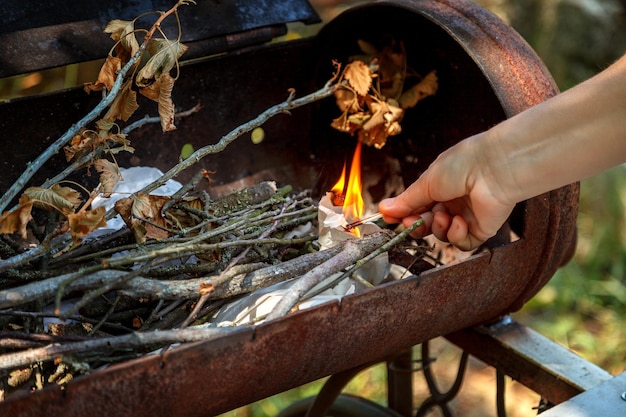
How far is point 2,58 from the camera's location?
4.99 ft

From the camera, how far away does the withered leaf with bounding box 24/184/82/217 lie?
1212 millimetres

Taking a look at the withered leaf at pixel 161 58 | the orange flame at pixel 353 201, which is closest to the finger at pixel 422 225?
the orange flame at pixel 353 201

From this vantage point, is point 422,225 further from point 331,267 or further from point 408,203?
point 331,267

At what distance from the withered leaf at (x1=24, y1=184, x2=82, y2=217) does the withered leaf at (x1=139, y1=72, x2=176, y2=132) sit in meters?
0.24

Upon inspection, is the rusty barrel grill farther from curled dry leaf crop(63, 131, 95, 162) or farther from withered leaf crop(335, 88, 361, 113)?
curled dry leaf crop(63, 131, 95, 162)

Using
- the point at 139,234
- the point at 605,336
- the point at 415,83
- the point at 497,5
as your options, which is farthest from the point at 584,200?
the point at 139,234

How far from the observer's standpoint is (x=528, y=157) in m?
1.24

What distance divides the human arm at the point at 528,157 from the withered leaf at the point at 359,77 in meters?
0.38

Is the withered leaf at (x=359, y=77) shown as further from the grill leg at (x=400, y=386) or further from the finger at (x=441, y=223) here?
the grill leg at (x=400, y=386)

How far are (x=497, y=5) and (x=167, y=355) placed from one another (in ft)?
11.3

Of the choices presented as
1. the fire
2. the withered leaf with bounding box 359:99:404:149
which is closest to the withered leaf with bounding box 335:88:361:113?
the withered leaf with bounding box 359:99:404:149

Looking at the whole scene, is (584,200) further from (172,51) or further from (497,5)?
(172,51)

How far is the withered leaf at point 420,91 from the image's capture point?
71.5 inches

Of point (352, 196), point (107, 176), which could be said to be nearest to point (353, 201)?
point (352, 196)
